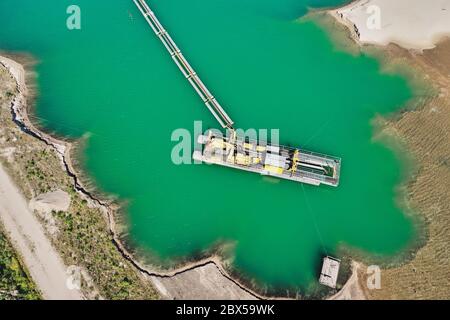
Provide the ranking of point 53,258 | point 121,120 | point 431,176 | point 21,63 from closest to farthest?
point 53,258 → point 431,176 → point 121,120 → point 21,63

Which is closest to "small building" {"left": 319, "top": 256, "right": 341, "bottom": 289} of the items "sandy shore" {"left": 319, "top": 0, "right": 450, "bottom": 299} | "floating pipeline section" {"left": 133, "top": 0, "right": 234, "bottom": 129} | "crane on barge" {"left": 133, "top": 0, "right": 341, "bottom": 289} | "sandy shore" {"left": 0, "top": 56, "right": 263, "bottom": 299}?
"sandy shore" {"left": 319, "top": 0, "right": 450, "bottom": 299}

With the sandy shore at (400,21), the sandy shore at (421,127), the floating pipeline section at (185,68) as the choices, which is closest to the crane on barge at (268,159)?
the floating pipeline section at (185,68)

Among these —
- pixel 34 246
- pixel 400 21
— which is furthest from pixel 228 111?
pixel 400 21

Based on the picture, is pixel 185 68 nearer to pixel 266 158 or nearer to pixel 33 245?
pixel 266 158

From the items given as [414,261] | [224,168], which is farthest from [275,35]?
[414,261]

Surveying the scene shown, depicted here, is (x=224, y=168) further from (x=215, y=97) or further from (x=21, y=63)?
(x=21, y=63)
